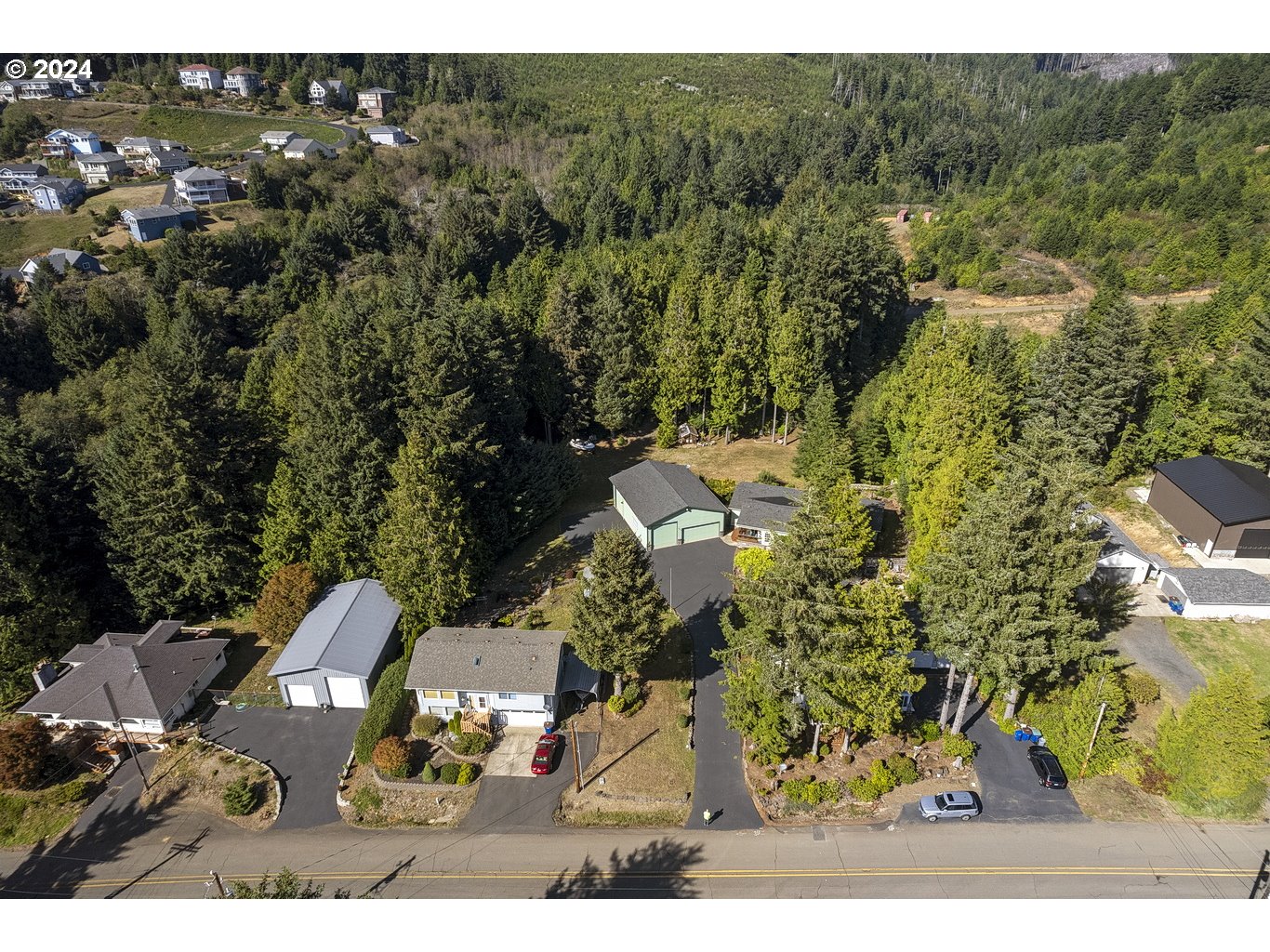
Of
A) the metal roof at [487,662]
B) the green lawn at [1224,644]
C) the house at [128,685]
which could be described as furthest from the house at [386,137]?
the green lawn at [1224,644]

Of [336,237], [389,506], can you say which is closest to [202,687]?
[389,506]

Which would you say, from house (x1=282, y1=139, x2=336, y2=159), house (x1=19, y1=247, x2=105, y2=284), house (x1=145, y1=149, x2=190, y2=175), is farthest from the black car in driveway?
house (x1=145, y1=149, x2=190, y2=175)

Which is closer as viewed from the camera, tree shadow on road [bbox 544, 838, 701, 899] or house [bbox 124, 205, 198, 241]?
tree shadow on road [bbox 544, 838, 701, 899]

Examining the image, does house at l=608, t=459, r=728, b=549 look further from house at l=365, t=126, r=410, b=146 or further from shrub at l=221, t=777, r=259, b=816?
house at l=365, t=126, r=410, b=146

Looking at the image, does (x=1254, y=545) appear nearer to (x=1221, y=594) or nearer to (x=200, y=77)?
(x=1221, y=594)

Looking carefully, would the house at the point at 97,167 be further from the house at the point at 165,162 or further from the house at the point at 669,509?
the house at the point at 669,509

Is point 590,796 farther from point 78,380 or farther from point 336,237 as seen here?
point 336,237
